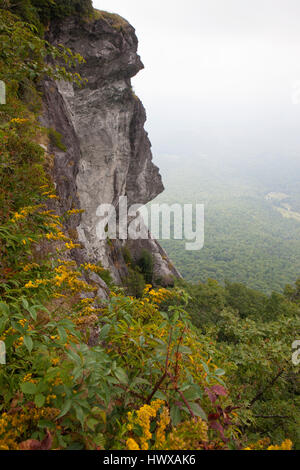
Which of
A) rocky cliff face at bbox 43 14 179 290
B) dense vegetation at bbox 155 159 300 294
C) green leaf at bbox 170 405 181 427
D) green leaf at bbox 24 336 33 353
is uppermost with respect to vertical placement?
rocky cliff face at bbox 43 14 179 290

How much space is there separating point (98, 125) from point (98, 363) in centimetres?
1875

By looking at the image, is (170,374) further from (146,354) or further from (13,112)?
(13,112)

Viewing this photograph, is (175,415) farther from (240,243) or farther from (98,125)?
(240,243)

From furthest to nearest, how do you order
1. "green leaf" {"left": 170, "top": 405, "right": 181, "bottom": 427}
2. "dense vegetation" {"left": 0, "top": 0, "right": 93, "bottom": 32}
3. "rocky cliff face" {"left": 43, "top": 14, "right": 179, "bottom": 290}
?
1. "rocky cliff face" {"left": 43, "top": 14, "right": 179, "bottom": 290}
2. "dense vegetation" {"left": 0, "top": 0, "right": 93, "bottom": 32}
3. "green leaf" {"left": 170, "top": 405, "right": 181, "bottom": 427}

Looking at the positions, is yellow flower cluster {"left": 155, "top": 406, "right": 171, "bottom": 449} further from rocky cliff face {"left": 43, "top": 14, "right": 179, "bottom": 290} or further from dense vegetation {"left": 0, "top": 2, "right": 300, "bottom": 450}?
rocky cliff face {"left": 43, "top": 14, "right": 179, "bottom": 290}

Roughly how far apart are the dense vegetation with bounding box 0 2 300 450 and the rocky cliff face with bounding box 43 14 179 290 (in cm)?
538

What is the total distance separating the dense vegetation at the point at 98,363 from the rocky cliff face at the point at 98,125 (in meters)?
5.38

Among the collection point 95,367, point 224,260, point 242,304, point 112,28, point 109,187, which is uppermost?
point 112,28

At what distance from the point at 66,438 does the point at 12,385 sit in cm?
53

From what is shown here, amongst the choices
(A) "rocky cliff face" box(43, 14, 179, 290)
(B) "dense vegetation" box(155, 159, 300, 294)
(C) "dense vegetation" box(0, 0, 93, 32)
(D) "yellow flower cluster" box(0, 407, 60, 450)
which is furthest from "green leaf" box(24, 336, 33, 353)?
(B) "dense vegetation" box(155, 159, 300, 294)

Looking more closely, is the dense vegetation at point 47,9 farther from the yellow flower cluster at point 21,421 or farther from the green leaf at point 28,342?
the yellow flower cluster at point 21,421

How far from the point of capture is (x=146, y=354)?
5.45ft

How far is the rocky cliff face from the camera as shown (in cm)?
1028
